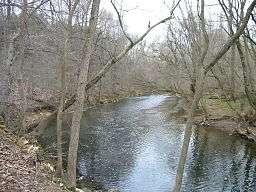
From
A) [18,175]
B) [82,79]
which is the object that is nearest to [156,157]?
[82,79]

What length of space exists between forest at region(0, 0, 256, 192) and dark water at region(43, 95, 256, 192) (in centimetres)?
6

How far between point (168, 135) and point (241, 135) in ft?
16.8

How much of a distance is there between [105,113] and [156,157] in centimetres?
1457

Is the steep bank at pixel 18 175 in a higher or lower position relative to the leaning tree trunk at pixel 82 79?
lower

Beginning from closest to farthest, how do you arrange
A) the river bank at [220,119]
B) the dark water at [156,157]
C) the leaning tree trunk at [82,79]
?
1. the leaning tree trunk at [82,79]
2. the dark water at [156,157]
3. the river bank at [220,119]

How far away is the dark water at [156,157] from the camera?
650 inches

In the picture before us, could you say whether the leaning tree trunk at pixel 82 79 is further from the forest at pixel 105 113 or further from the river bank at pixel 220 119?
the river bank at pixel 220 119

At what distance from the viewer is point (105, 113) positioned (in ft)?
112

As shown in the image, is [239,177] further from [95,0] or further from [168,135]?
[95,0]

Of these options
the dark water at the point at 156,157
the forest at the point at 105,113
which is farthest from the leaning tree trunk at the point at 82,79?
the dark water at the point at 156,157

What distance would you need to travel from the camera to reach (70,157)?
39.6 ft

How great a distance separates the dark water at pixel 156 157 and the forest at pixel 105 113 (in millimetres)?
56

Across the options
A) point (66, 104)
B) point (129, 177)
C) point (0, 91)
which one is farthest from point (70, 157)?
point (129, 177)

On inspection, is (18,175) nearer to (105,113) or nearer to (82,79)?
(82,79)
